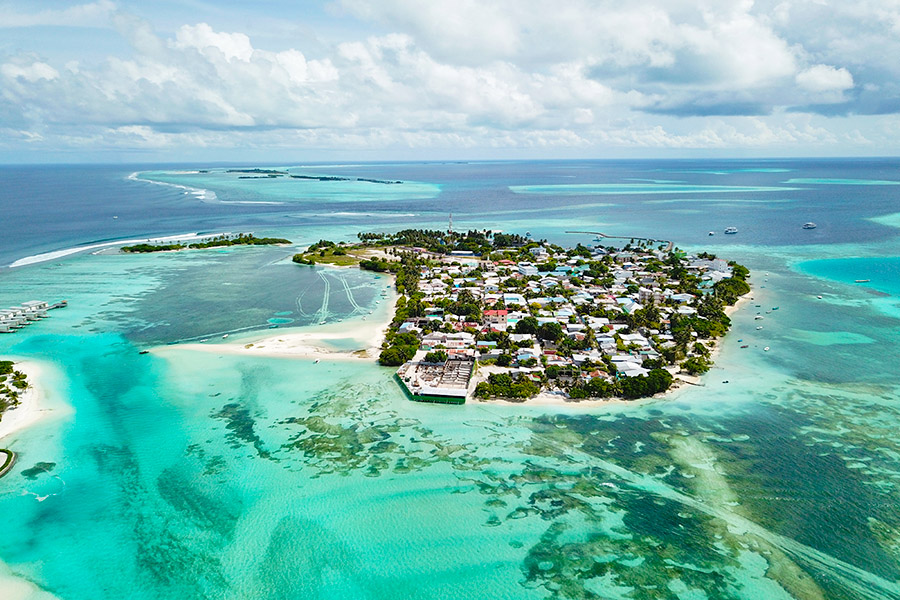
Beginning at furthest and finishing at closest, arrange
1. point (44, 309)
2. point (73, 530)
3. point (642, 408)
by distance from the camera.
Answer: point (44, 309) → point (642, 408) → point (73, 530)

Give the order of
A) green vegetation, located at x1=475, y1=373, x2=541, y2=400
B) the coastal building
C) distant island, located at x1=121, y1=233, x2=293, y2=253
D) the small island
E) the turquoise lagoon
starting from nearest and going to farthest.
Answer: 1. the turquoise lagoon
2. the small island
3. green vegetation, located at x1=475, y1=373, x2=541, y2=400
4. the coastal building
5. distant island, located at x1=121, y1=233, x2=293, y2=253

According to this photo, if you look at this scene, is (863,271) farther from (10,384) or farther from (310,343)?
(10,384)

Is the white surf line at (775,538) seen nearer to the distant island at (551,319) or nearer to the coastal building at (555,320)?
the distant island at (551,319)

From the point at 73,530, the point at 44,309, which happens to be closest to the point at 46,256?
the point at 44,309

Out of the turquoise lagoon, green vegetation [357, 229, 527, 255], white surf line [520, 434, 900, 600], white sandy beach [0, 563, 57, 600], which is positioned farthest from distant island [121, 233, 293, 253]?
white surf line [520, 434, 900, 600]

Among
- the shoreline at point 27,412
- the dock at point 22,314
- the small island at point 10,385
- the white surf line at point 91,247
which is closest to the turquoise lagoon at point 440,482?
the shoreline at point 27,412

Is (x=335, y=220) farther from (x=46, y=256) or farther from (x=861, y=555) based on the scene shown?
(x=861, y=555)

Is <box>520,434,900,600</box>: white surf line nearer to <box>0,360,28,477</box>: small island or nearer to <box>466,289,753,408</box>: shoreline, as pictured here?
<box>466,289,753,408</box>: shoreline
